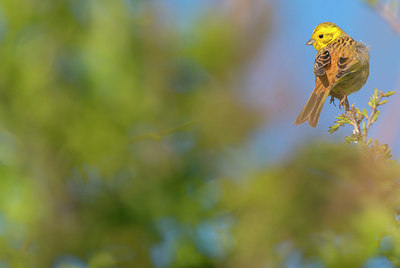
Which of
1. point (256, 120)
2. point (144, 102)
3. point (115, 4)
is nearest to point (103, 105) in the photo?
point (144, 102)

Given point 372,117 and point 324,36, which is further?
point 324,36

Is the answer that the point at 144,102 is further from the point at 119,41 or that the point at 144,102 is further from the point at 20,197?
the point at 20,197

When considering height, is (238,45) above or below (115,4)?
below

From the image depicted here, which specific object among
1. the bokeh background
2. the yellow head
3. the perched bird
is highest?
the yellow head

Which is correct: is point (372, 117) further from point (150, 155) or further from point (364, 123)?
point (150, 155)

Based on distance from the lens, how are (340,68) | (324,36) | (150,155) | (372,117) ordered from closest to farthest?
(150,155), (372,117), (340,68), (324,36)

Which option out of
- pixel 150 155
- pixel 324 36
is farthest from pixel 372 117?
pixel 324 36

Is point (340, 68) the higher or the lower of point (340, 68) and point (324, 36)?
the lower

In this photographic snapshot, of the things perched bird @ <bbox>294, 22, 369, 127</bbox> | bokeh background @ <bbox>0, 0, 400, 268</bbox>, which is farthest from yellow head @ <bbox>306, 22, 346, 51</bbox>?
bokeh background @ <bbox>0, 0, 400, 268</bbox>

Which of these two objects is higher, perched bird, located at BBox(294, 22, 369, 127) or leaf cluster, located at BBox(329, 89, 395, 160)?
perched bird, located at BBox(294, 22, 369, 127)

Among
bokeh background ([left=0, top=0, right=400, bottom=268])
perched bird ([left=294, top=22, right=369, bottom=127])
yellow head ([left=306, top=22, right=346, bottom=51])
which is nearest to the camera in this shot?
bokeh background ([left=0, top=0, right=400, bottom=268])

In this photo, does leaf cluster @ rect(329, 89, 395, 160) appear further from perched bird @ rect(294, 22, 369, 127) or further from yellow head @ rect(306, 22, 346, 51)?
yellow head @ rect(306, 22, 346, 51)
